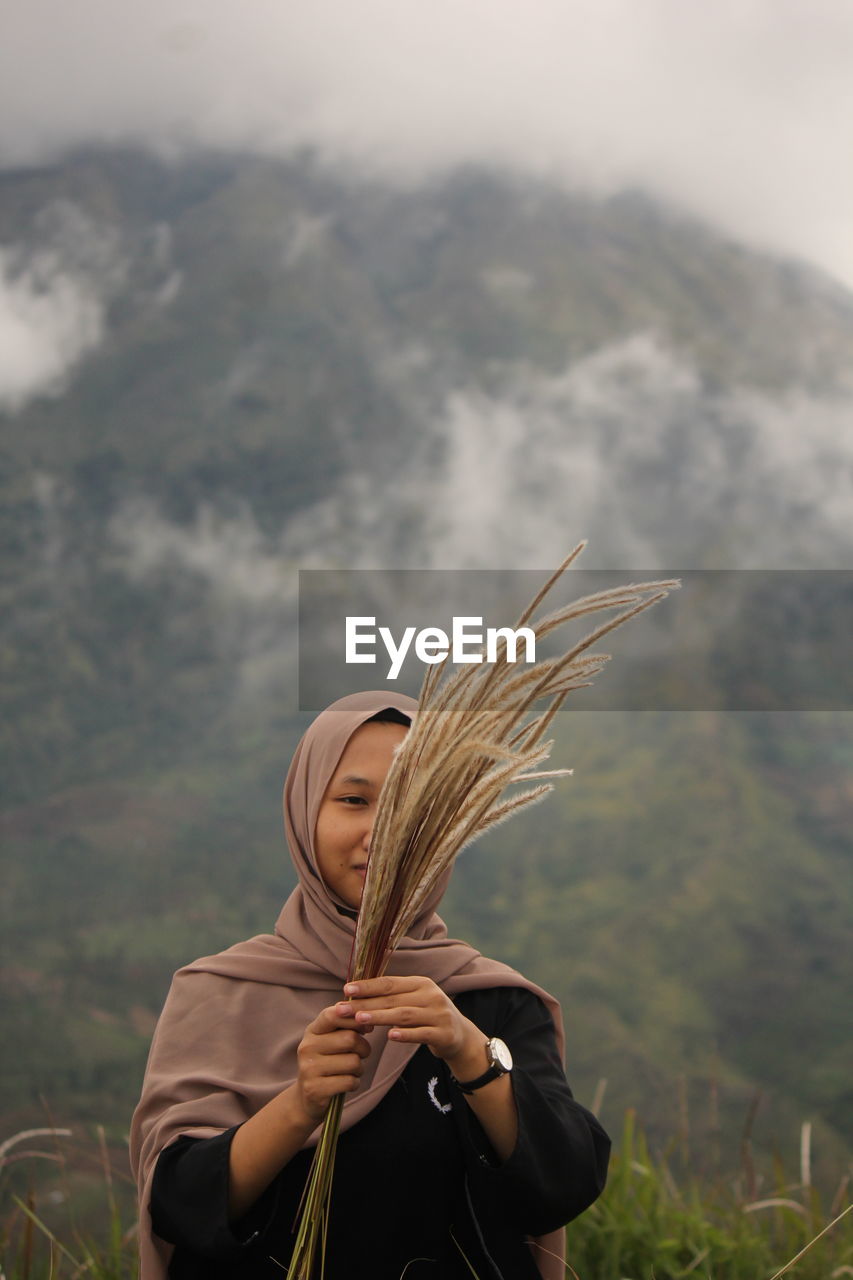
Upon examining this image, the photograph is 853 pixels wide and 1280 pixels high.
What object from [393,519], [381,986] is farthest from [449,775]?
[393,519]

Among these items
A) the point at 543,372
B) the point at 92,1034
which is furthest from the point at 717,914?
the point at 543,372

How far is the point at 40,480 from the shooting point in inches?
2458

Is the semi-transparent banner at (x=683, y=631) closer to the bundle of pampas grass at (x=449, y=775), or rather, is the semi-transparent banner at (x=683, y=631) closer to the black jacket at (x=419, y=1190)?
the black jacket at (x=419, y=1190)

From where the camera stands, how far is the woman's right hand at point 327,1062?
1315 mm

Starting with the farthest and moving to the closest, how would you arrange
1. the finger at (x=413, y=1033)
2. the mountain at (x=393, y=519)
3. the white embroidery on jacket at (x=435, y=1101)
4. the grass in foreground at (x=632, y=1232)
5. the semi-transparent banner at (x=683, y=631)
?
the semi-transparent banner at (x=683, y=631)
the mountain at (x=393, y=519)
the grass in foreground at (x=632, y=1232)
the white embroidery on jacket at (x=435, y=1101)
the finger at (x=413, y=1033)

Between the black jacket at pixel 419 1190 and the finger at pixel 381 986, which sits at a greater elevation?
the finger at pixel 381 986

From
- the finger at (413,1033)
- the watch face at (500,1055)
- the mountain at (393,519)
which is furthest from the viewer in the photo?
the mountain at (393,519)

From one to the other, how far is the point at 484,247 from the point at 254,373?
16.7m

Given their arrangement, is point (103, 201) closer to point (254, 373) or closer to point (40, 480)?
point (254, 373)

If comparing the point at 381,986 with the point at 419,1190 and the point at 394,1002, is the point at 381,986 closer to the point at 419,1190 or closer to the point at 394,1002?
the point at 394,1002

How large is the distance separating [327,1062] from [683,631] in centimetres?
5915

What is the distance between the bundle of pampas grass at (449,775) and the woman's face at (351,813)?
247 mm

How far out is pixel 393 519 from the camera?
70062 millimetres

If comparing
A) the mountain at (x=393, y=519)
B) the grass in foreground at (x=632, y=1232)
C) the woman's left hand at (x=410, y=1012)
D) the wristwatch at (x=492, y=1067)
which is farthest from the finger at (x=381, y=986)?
the mountain at (x=393, y=519)
